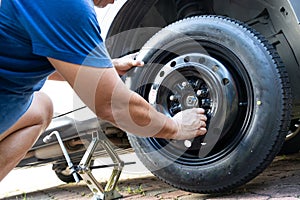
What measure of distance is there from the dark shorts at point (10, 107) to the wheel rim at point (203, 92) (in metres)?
0.80

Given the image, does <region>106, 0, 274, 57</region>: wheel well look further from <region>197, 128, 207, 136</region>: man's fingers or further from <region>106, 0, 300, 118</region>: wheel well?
<region>197, 128, 207, 136</region>: man's fingers

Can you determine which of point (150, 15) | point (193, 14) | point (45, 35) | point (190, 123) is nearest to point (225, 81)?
point (190, 123)

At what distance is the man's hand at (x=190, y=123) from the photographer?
1.95 m

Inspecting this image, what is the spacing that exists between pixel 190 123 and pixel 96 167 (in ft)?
3.12

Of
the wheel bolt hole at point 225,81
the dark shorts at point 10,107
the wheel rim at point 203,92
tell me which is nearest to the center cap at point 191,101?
the wheel rim at point 203,92

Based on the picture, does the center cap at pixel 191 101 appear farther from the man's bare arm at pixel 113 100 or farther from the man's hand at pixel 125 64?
the man's bare arm at pixel 113 100

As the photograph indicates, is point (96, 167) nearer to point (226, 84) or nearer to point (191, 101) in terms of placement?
point (191, 101)

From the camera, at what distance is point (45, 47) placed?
4.62 feet

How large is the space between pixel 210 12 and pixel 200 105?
77cm

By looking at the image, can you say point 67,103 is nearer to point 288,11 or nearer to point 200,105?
point 200,105

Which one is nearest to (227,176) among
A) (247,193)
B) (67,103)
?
(247,193)

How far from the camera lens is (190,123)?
2.06 meters

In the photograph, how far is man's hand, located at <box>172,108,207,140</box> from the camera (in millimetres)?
1951

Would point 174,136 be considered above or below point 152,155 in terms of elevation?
above
